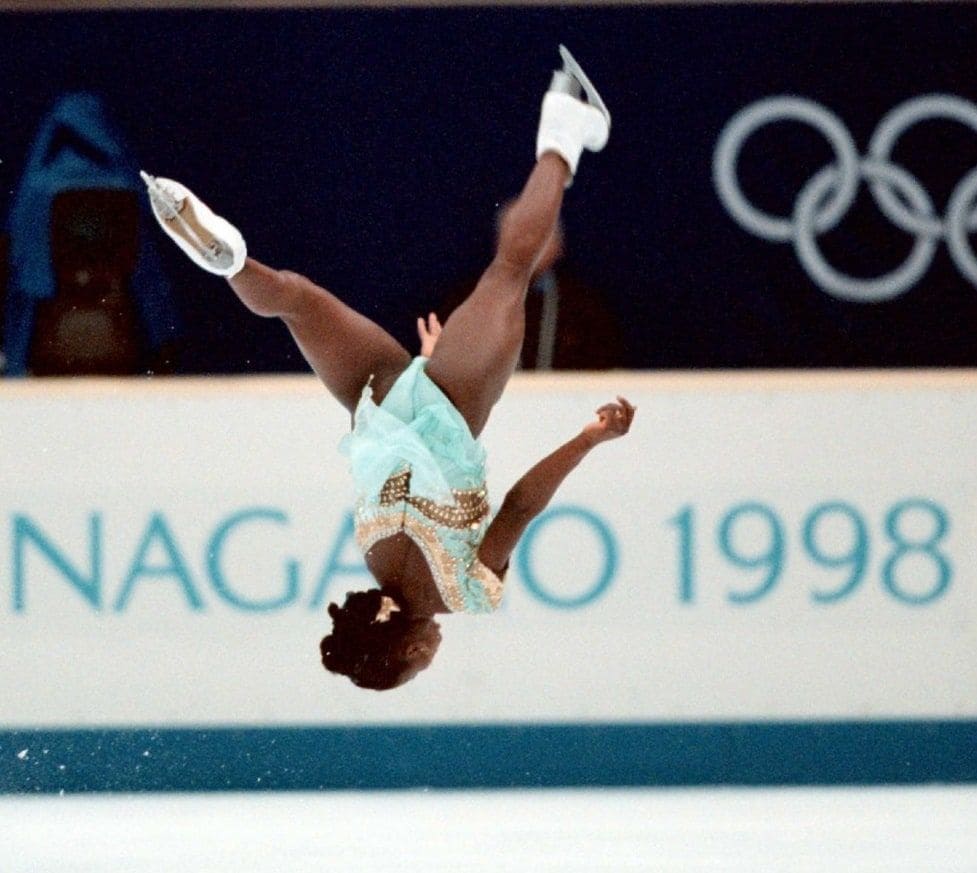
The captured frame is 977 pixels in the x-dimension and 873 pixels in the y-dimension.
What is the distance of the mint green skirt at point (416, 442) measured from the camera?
466 cm

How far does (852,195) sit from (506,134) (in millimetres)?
1409

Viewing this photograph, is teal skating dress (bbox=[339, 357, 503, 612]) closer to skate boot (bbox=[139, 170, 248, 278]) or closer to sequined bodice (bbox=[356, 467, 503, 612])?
sequined bodice (bbox=[356, 467, 503, 612])

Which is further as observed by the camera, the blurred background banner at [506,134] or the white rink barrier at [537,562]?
the blurred background banner at [506,134]

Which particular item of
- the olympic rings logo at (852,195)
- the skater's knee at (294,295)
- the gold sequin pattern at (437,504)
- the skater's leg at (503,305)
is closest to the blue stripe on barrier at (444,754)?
the gold sequin pattern at (437,504)

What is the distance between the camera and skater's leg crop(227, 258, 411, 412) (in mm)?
4648

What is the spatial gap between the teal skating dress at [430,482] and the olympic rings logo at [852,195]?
344cm

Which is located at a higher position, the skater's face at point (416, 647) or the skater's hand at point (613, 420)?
the skater's hand at point (613, 420)

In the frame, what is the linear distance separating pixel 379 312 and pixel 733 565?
84.7 inches

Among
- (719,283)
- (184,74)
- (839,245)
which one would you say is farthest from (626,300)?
(184,74)

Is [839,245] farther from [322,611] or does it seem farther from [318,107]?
[322,611]

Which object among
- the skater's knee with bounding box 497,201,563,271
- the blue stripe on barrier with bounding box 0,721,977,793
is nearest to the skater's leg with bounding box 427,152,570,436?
the skater's knee with bounding box 497,201,563,271

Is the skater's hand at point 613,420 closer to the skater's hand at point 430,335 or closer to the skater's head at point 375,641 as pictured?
the skater's head at point 375,641

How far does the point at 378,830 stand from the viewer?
5.68 meters

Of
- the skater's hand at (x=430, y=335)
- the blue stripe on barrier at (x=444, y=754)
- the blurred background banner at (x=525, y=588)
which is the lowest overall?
the blue stripe on barrier at (x=444, y=754)
